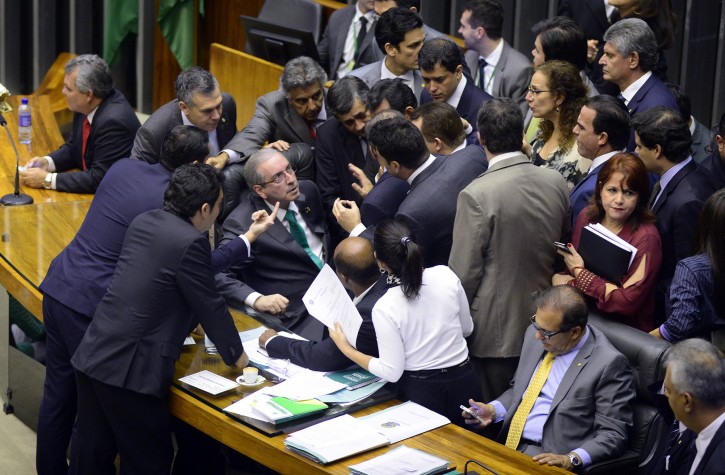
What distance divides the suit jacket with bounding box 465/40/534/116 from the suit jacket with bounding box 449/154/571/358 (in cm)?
131

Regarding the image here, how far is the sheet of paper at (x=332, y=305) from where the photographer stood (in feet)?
12.1

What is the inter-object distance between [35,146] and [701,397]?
4318mm

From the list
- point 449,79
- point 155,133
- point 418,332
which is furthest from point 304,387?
point 155,133

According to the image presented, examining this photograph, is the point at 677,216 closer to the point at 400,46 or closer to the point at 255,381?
the point at 255,381

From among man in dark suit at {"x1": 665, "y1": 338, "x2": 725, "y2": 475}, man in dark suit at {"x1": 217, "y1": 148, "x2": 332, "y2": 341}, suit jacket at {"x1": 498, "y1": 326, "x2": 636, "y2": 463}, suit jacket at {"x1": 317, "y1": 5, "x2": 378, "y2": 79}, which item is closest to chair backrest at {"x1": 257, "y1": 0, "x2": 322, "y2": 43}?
suit jacket at {"x1": 317, "y1": 5, "x2": 378, "y2": 79}

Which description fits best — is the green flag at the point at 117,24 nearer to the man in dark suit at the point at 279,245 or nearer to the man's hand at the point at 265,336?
the man in dark suit at the point at 279,245

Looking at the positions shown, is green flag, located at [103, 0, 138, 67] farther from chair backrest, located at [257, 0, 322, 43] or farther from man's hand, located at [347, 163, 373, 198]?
man's hand, located at [347, 163, 373, 198]

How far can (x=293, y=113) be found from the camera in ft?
16.7

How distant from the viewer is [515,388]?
3686 millimetres

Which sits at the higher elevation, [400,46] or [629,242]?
[400,46]

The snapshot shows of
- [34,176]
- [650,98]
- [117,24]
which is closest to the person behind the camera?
[650,98]

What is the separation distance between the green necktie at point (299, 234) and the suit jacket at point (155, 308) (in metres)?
0.90

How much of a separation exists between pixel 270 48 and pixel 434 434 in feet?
10.0

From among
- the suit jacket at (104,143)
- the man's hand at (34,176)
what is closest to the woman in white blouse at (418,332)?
the suit jacket at (104,143)
